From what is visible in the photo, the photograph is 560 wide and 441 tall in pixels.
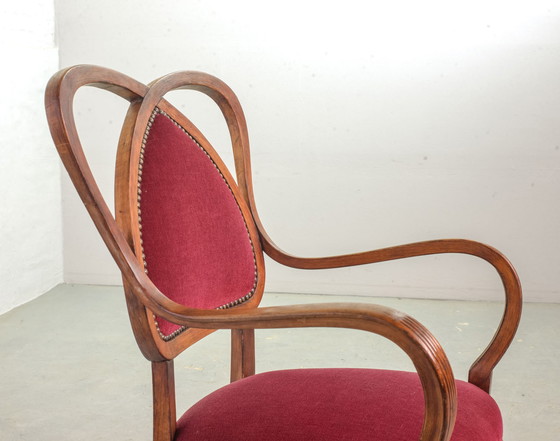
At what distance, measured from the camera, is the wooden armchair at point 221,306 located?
81 cm

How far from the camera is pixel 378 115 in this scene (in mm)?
3156

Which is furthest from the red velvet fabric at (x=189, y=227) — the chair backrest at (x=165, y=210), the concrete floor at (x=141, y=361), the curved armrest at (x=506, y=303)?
the concrete floor at (x=141, y=361)

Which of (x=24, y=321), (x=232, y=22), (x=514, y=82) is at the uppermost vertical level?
(x=232, y=22)

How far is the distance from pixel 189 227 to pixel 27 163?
7.50 ft

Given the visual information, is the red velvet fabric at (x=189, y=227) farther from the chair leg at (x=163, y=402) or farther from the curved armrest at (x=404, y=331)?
the curved armrest at (x=404, y=331)

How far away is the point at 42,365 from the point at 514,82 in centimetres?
226

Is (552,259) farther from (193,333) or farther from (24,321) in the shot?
(193,333)

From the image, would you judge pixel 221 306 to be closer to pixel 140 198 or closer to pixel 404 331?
pixel 140 198

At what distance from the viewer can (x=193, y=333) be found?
1.04 meters

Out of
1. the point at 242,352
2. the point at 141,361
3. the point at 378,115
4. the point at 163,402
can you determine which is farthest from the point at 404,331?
the point at 378,115

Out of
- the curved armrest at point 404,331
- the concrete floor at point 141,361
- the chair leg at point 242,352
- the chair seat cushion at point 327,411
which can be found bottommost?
the concrete floor at point 141,361

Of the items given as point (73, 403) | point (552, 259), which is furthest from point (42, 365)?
point (552, 259)

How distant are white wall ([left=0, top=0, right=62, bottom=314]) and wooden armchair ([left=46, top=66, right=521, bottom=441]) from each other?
2028 millimetres

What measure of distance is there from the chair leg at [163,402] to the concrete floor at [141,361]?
0.94m
